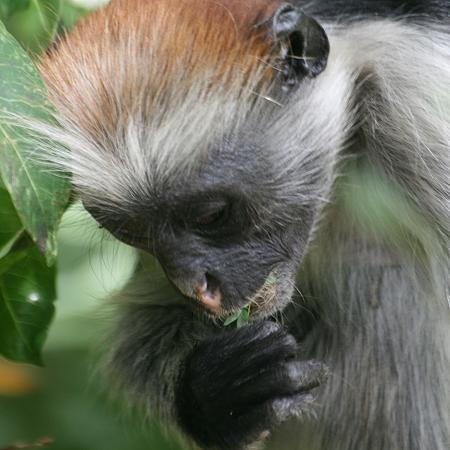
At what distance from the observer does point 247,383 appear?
257 centimetres

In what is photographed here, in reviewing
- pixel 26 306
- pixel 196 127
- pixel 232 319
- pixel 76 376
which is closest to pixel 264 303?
pixel 232 319

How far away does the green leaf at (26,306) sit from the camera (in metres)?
2.50

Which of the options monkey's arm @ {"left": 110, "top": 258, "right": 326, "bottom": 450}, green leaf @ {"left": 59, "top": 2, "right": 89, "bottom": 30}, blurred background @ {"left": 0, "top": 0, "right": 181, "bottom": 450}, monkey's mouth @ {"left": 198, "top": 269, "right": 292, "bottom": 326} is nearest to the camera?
monkey's mouth @ {"left": 198, "top": 269, "right": 292, "bottom": 326}

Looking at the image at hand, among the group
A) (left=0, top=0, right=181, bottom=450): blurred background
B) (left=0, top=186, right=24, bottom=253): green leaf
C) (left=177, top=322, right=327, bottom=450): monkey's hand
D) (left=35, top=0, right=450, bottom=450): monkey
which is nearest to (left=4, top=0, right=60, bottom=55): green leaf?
(left=0, top=0, right=181, bottom=450): blurred background

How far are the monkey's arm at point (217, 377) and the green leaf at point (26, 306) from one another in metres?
0.44

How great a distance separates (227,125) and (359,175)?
1.57 ft

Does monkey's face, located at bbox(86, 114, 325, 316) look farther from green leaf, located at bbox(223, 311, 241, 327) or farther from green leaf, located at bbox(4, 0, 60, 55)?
green leaf, located at bbox(4, 0, 60, 55)

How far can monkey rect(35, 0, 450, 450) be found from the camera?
227 cm

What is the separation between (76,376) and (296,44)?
5.56 ft

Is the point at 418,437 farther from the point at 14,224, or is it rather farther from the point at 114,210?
the point at 14,224

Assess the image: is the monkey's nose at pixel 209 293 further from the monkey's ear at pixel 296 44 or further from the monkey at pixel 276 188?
the monkey's ear at pixel 296 44

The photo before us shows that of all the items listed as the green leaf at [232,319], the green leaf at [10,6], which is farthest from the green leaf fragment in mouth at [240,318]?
the green leaf at [10,6]

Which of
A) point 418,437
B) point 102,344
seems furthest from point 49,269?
point 418,437

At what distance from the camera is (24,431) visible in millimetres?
3268
